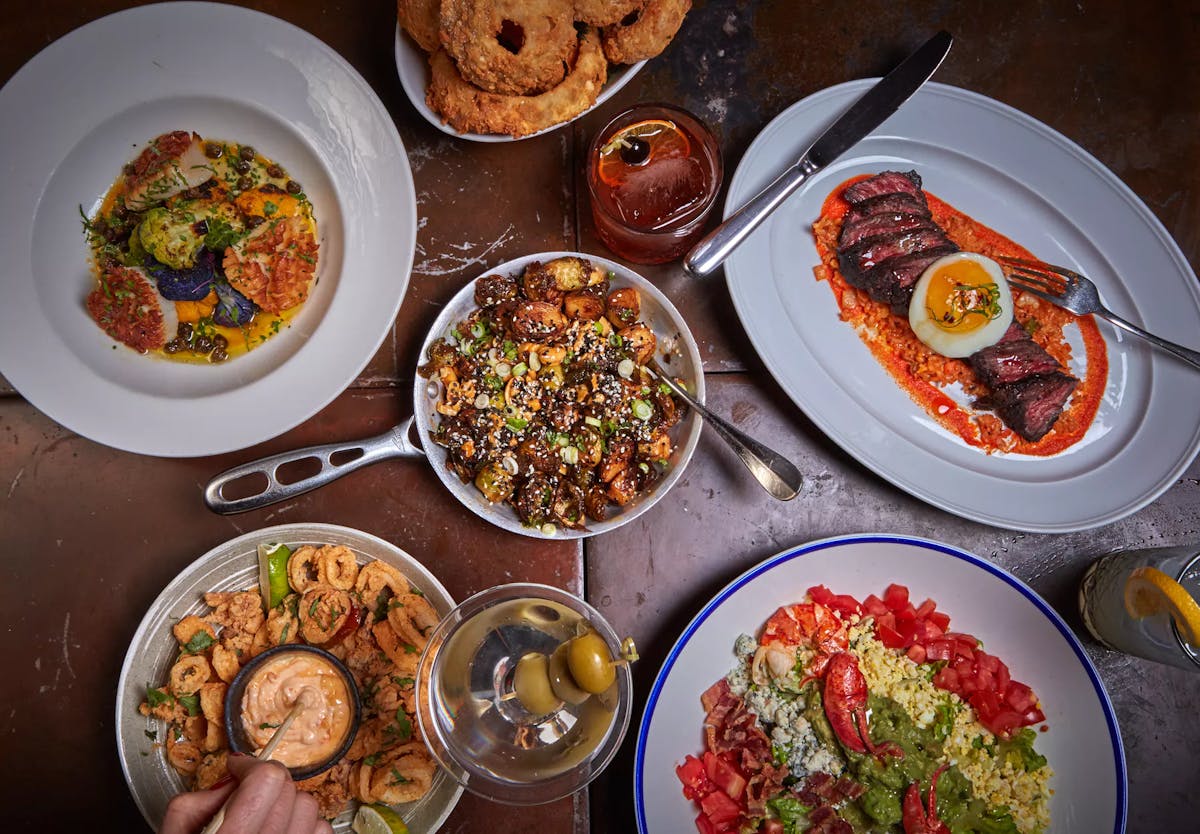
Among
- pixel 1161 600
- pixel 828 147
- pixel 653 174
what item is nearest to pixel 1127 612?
pixel 1161 600

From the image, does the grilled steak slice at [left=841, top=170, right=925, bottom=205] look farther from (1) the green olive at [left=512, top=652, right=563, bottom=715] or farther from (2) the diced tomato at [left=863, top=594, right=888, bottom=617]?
(1) the green olive at [left=512, top=652, right=563, bottom=715]

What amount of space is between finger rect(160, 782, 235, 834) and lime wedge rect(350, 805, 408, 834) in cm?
39

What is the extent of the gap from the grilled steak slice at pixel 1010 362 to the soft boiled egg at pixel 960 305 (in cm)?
3

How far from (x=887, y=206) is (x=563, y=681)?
147cm

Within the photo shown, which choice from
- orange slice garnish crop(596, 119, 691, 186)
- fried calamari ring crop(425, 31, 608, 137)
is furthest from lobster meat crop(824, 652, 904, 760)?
fried calamari ring crop(425, 31, 608, 137)

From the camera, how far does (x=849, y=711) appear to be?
2.01 m

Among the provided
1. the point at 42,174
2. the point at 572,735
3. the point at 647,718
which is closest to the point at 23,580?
the point at 42,174

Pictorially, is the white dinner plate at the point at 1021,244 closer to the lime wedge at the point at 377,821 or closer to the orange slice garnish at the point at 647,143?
the orange slice garnish at the point at 647,143

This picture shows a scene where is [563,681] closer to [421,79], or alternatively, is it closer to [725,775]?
[725,775]

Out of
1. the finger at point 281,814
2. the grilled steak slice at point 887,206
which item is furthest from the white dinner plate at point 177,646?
the grilled steak slice at point 887,206

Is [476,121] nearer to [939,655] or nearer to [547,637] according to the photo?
[547,637]

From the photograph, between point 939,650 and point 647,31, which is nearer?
point 647,31

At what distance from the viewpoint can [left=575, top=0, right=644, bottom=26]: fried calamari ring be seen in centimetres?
190

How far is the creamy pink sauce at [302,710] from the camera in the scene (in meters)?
1.83
